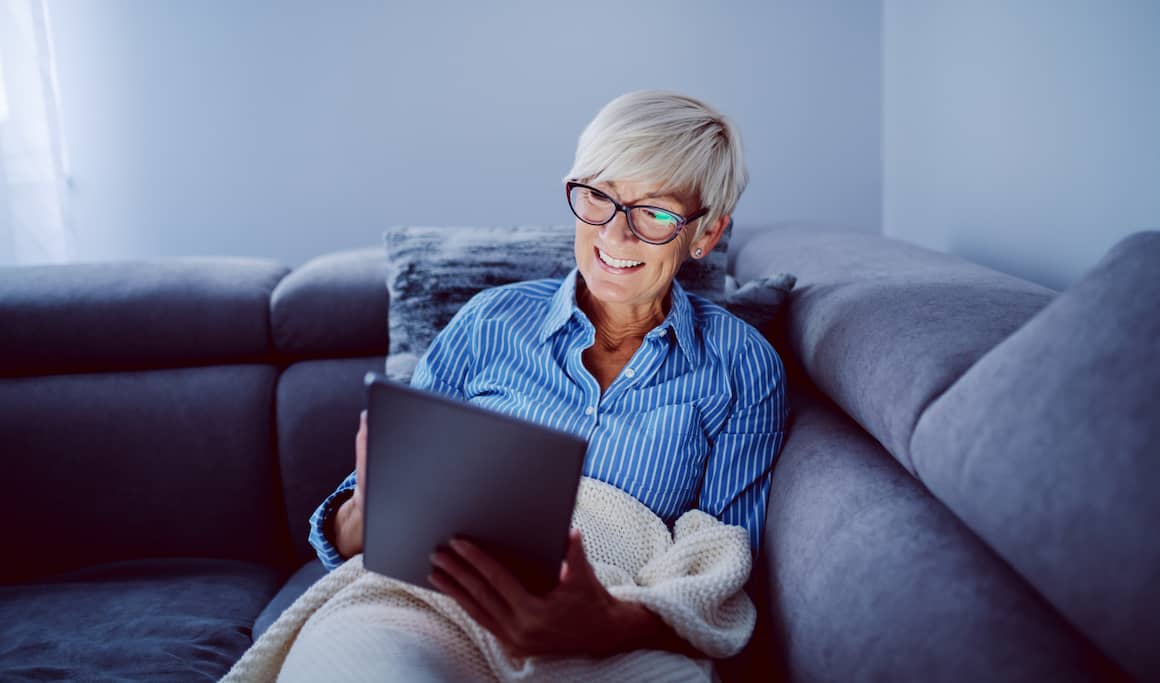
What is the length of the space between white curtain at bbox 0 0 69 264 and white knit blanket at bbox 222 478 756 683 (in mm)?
1665

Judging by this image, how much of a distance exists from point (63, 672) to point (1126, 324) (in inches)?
56.7

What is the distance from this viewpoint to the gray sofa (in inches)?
26.5

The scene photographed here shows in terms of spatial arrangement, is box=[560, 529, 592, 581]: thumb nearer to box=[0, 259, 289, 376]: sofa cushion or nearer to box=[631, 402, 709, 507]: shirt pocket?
box=[631, 402, 709, 507]: shirt pocket

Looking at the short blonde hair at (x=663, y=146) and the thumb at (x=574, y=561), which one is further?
the short blonde hair at (x=663, y=146)

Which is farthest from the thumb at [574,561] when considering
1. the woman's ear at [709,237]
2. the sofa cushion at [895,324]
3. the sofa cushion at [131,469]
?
the sofa cushion at [131,469]

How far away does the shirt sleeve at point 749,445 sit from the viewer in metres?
1.16

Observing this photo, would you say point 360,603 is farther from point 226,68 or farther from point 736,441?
point 226,68

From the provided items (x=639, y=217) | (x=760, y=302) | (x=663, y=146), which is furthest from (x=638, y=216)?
(x=760, y=302)

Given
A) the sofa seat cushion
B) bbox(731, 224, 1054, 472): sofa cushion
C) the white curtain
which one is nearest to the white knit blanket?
bbox(731, 224, 1054, 472): sofa cushion

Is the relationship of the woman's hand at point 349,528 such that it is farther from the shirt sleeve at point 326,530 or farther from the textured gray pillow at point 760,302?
the textured gray pillow at point 760,302

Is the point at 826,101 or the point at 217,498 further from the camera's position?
the point at 826,101

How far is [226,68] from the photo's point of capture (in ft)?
7.09

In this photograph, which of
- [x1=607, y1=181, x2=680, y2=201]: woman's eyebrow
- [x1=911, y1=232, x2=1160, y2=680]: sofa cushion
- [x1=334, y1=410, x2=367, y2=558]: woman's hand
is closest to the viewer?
[x1=911, y1=232, x2=1160, y2=680]: sofa cushion

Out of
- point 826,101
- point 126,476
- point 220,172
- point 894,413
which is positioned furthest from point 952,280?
point 220,172
